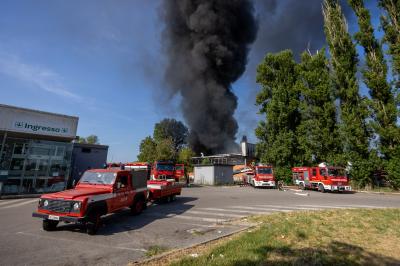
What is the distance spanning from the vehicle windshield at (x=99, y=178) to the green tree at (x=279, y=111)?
29625mm

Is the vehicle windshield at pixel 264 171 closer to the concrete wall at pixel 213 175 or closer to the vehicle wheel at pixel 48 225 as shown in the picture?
the concrete wall at pixel 213 175

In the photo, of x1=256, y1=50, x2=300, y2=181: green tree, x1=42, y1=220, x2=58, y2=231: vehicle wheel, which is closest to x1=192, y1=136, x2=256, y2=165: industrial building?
x1=256, y1=50, x2=300, y2=181: green tree

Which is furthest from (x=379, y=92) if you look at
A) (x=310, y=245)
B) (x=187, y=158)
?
(x=187, y=158)

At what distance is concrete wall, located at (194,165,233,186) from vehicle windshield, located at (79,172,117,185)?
2720 cm

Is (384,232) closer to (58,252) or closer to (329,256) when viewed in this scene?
(329,256)

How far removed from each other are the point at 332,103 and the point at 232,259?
32.5 metres

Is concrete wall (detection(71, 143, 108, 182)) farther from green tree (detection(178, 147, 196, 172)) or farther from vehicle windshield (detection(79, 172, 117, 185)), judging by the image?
green tree (detection(178, 147, 196, 172))

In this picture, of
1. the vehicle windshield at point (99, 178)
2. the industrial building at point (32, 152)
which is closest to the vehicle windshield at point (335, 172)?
the vehicle windshield at point (99, 178)

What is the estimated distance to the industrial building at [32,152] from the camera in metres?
18.5

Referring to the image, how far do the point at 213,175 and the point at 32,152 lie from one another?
22793mm

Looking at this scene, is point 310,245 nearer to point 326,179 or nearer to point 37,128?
point 326,179

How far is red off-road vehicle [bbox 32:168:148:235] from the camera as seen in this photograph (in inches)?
311

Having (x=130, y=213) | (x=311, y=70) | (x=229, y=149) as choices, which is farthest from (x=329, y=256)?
(x=229, y=149)

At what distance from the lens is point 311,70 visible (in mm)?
35094
